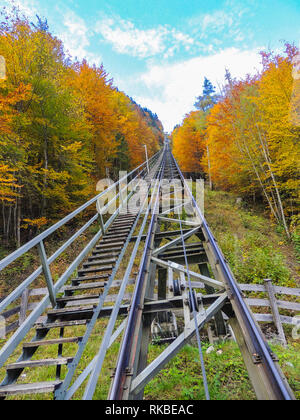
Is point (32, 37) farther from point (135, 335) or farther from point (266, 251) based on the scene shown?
point (266, 251)

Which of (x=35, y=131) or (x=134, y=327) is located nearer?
(x=134, y=327)

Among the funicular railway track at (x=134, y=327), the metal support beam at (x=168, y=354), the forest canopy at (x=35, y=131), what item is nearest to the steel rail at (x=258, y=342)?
the funicular railway track at (x=134, y=327)

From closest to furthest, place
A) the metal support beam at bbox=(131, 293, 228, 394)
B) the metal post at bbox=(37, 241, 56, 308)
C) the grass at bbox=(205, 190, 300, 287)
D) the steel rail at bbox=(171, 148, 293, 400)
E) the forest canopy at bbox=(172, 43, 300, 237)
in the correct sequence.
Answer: the steel rail at bbox=(171, 148, 293, 400) → the metal support beam at bbox=(131, 293, 228, 394) → the metal post at bbox=(37, 241, 56, 308) → the grass at bbox=(205, 190, 300, 287) → the forest canopy at bbox=(172, 43, 300, 237)

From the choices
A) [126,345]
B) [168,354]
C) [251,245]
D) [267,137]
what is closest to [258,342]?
[168,354]

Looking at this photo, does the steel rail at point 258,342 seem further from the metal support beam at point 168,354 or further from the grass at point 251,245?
the grass at point 251,245

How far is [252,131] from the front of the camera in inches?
492

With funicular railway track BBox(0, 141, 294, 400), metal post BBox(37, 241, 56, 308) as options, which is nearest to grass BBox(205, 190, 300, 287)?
funicular railway track BBox(0, 141, 294, 400)

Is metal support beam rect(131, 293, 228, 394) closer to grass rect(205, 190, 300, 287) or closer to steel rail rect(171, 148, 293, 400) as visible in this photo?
steel rail rect(171, 148, 293, 400)

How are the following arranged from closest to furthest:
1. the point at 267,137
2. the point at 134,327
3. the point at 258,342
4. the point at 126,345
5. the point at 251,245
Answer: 1. the point at 258,342
2. the point at 126,345
3. the point at 134,327
4. the point at 251,245
5. the point at 267,137

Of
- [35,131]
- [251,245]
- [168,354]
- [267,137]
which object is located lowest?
[251,245]

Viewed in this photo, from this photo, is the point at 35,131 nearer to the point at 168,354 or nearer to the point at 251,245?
the point at 168,354

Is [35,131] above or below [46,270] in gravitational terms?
above

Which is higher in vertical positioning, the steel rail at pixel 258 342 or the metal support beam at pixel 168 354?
the steel rail at pixel 258 342
